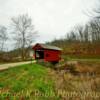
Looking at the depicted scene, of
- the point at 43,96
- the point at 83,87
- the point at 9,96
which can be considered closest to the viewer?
the point at 9,96

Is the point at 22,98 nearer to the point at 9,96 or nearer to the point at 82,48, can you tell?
the point at 9,96

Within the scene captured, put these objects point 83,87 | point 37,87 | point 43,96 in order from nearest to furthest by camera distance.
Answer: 1. point 43,96
2. point 37,87
3. point 83,87

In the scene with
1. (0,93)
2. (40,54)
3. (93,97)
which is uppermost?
(40,54)

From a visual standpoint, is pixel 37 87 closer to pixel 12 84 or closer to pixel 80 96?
pixel 12 84

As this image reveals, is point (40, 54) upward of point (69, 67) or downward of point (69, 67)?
upward

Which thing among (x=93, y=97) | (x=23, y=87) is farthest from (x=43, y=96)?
(x=93, y=97)

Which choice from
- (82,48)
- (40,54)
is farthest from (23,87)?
(82,48)

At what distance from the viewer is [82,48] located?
53938mm

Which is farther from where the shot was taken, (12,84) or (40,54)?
(40,54)

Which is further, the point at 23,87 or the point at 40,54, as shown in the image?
the point at 40,54

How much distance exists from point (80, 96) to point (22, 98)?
10.1 ft

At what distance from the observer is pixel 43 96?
28.7 feet

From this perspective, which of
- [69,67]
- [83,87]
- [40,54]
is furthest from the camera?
[40,54]

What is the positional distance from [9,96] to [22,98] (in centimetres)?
54
